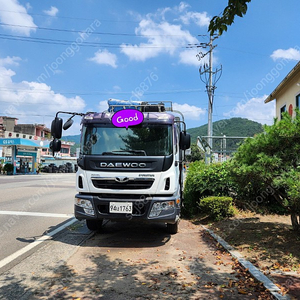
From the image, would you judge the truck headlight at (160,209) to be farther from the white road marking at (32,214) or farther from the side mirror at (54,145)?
the white road marking at (32,214)

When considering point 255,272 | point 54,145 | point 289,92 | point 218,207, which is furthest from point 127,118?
point 289,92

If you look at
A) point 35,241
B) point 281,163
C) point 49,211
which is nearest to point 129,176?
point 35,241

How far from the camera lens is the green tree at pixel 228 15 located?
3.72 m

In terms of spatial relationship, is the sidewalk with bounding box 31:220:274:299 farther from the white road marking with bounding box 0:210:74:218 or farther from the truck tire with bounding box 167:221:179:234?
the white road marking with bounding box 0:210:74:218

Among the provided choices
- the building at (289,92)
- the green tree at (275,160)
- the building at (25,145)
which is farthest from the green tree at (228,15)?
the building at (25,145)

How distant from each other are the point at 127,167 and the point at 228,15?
3.26 metres

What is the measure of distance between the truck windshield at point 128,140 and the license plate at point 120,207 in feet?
3.32

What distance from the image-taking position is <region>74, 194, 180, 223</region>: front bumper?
5.89m

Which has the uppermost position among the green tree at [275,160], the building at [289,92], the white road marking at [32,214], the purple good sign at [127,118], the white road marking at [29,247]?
the building at [289,92]

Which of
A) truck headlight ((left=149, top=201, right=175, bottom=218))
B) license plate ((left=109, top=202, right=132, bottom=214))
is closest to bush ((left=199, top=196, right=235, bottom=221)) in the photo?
truck headlight ((left=149, top=201, right=175, bottom=218))

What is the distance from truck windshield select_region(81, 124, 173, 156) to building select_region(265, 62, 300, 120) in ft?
24.3

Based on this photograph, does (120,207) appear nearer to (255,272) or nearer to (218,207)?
(255,272)

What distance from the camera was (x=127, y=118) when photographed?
6367 millimetres

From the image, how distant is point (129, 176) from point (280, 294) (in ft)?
10.7
